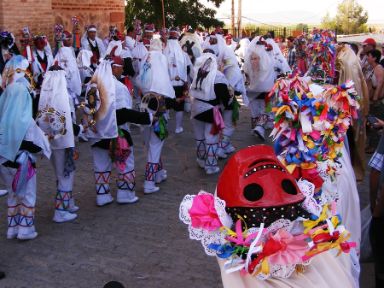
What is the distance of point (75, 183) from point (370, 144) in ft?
15.7

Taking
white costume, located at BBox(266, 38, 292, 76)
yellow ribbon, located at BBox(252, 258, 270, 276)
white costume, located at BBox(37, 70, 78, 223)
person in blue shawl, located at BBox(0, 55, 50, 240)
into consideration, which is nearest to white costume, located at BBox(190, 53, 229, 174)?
white costume, located at BBox(37, 70, 78, 223)

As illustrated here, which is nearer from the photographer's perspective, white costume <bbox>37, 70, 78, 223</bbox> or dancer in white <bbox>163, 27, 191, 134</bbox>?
white costume <bbox>37, 70, 78, 223</bbox>

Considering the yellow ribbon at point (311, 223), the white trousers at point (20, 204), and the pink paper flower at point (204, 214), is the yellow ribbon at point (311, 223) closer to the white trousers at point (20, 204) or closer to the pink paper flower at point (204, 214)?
the pink paper flower at point (204, 214)

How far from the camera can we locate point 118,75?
6.51 meters

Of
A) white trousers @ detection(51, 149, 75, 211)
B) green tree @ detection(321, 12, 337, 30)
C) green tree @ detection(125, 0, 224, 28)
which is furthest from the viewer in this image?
green tree @ detection(321, 12, 337, 30)

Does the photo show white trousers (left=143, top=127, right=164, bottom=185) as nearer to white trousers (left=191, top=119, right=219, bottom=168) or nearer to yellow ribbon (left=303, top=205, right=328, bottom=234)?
white trousers (left=191, top=119, right=219, bottom=168)

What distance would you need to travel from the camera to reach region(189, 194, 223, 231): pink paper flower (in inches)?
89.8

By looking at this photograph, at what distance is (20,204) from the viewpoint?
5711 mm

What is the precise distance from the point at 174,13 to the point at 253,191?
21899 mm

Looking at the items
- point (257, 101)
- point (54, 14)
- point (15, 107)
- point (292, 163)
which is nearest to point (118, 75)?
point (15, 107)

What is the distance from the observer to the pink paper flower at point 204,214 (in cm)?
228

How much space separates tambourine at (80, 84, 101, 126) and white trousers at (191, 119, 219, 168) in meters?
2.12

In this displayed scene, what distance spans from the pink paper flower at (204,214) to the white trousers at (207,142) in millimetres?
5577

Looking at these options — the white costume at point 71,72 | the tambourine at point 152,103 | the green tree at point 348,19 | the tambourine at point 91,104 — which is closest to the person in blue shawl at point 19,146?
the tambourine at point 91,104
